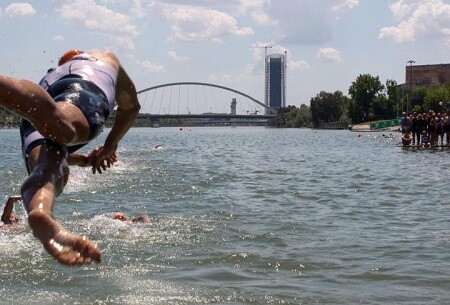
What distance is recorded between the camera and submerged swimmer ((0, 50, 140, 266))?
4445 mm

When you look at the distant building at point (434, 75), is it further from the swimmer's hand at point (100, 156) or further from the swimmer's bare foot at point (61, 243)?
the swimmer's bare foot at point (61, 243)

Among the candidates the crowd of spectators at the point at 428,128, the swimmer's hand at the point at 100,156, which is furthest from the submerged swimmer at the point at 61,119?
the crowd of spectators at the point at 428,128

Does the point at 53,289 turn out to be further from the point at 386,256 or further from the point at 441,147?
the point at 441,147

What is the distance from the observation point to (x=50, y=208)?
4.66 metres

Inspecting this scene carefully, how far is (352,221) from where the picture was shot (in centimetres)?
1361

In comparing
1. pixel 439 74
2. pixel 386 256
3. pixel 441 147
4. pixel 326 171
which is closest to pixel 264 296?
pixel 386 256

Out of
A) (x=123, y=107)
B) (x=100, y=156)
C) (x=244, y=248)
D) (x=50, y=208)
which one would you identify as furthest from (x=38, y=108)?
(x=244, y=248)

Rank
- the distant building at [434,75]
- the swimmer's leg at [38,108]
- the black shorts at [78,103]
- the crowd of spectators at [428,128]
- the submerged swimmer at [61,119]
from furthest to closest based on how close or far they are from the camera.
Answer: the distant building at [434,75] → the crowd of spectators at [428,128] → the black shorts at [78,103] → the swimmer's leg at [38,108] → the submerged swimmer at [61,119]

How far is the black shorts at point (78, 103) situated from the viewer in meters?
5.13

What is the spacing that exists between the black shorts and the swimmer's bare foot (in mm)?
668

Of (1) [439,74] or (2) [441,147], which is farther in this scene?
(1) [439,74]

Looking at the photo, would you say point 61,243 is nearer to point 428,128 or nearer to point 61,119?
point 61,119

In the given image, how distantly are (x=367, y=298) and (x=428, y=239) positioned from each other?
398cm

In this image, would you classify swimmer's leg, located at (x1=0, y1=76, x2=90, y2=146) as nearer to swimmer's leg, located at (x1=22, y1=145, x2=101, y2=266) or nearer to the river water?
swimmer's leg, located at (x1=22, y1=145, x2=101, y2=266)
